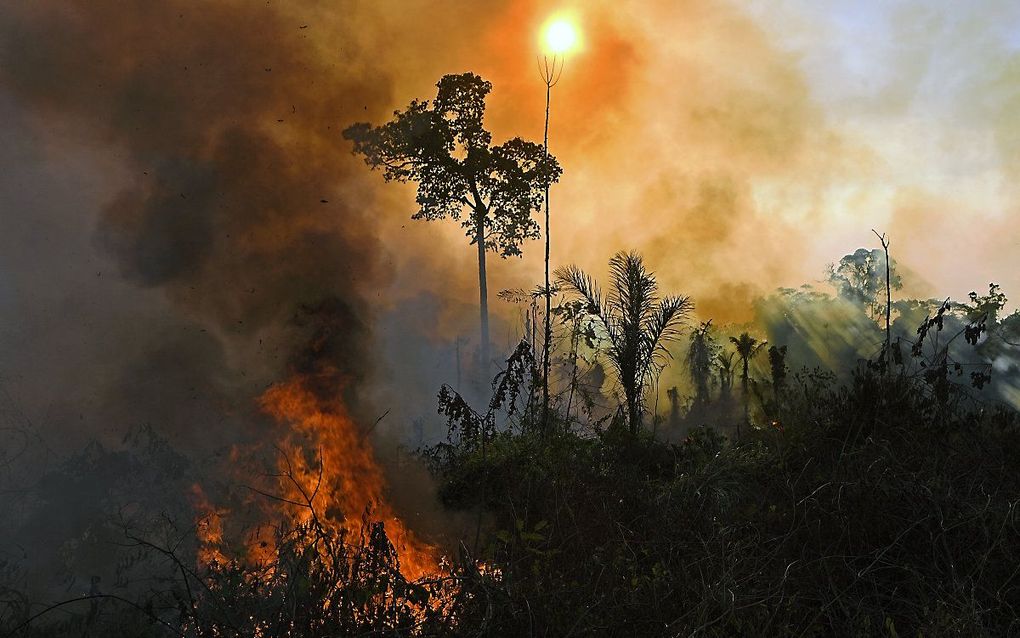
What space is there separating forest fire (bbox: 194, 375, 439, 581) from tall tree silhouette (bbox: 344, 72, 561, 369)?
12342 mm

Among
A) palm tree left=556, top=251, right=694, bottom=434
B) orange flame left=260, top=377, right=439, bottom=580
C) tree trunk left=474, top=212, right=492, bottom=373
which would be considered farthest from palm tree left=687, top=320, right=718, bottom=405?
orange flame left=260, top=377, right=439, bottom=580

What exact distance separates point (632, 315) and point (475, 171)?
10.6 metres

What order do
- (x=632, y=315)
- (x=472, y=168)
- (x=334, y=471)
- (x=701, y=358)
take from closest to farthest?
(x=334, y=471) → (x=632, y=315) → (x=472, y=168) → (x=701, y=358)

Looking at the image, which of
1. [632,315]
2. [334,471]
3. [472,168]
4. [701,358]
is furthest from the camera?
[701,358]

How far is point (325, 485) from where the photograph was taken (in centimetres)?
790

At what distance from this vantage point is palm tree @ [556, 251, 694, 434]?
12.4 metres

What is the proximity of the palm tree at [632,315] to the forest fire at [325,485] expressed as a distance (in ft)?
17.5

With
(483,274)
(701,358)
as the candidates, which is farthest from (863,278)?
(483,274)

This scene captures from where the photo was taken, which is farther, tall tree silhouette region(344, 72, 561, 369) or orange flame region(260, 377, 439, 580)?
tall tree silhouette region(344, 72, 561, 369)

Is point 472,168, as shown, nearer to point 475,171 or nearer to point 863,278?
point 475,171

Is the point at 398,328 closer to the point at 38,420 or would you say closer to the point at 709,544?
the point at 38,420

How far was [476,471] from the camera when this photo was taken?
11156mm

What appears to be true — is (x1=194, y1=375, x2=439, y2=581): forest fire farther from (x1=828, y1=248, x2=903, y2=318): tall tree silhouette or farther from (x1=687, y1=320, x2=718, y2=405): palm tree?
(x1=828, y1=248, x2=903, y2=318): tall tree silhouette

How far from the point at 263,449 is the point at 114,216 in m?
6.06
